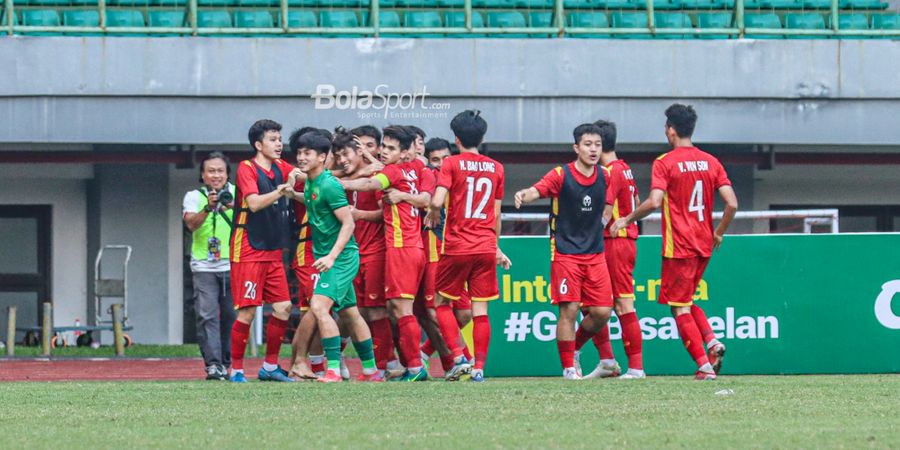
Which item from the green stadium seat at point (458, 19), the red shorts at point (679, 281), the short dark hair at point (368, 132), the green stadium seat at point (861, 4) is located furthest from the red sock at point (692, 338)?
the green stadium seat at point (861, 4)

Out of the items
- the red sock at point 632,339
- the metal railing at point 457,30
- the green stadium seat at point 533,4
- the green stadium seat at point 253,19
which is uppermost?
the green stadium seat at point 533,4

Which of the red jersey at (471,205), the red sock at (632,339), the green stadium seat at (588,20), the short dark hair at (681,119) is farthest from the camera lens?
the green stadium seat at (588,20)

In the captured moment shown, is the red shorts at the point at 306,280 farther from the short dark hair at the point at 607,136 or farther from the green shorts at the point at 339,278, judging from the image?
the short dark hair at the point at 607,136

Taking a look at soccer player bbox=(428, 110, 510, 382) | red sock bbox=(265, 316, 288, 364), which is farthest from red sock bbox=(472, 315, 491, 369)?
red sock bbox=(265, 316, 288, 364)

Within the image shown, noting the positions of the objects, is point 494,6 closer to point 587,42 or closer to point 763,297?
point 587,42

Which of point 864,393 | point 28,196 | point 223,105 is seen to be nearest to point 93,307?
point 28,196

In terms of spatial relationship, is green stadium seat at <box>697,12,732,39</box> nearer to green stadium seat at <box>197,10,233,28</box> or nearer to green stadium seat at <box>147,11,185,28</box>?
green stadium seat at <box>197,10,233,28</box>

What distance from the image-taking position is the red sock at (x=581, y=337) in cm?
1153

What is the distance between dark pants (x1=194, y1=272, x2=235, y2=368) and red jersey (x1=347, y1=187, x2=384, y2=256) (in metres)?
1.23

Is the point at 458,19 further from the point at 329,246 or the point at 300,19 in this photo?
the point at 329,246

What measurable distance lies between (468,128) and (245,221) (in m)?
1.68

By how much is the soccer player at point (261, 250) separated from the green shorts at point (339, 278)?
0.58 metres

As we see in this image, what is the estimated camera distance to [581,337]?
11.7 meters

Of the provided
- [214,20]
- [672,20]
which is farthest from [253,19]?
[672,20]
